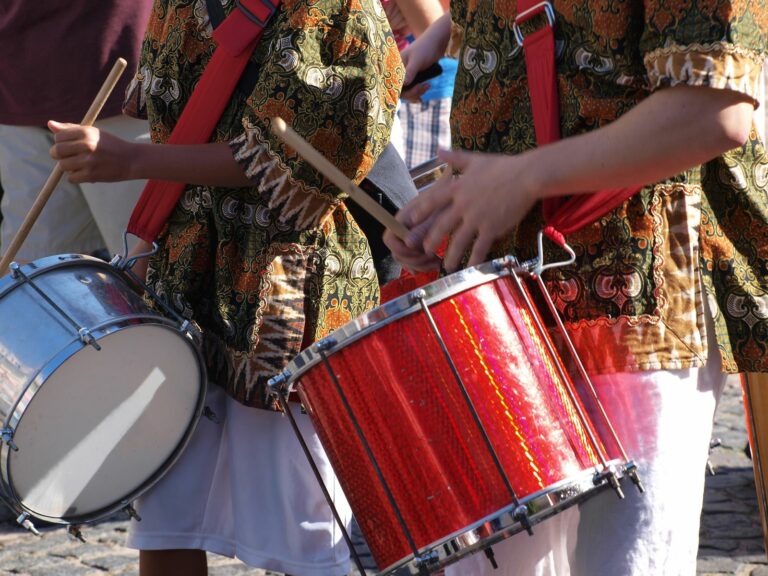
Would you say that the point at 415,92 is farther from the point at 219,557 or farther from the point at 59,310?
the point at 219,557

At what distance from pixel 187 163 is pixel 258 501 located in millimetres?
737

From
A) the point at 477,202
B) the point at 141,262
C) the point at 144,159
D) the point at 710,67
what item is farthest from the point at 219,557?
the point at 710,67

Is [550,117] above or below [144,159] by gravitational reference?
below

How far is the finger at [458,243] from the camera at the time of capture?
154 centimetres

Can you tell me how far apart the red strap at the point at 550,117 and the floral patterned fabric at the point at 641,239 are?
0.07 feet

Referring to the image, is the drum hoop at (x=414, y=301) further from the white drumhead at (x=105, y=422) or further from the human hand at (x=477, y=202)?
the white drumhead at (x=105, y=422)

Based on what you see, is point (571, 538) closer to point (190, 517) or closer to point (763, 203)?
point (763, 203)

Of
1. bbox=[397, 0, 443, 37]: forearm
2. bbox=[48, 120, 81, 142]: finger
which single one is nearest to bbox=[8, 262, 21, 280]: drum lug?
bbox=[48, 120, 81, 142]: finger

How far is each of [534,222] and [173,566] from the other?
47.7 inches

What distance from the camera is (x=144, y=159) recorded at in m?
2.28

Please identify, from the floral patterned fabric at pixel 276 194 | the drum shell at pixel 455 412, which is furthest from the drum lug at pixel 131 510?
the drum shell at pixel 455 412

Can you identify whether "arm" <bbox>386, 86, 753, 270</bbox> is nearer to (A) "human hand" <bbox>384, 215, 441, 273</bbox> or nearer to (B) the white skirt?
(A) "human hand" <bbox>384, 215, 441, 273</bbox>

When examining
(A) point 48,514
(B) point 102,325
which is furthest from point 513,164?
(A) point 48,514

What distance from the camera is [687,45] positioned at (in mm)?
1468
